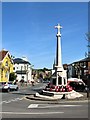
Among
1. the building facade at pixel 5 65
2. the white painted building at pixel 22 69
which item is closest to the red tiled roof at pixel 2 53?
the building facade at pixel 5 65

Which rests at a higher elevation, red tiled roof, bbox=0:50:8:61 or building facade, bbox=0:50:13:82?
red tiled roof, bbox=0:50:8:61

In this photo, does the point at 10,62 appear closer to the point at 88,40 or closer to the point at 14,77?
the point at 14,77

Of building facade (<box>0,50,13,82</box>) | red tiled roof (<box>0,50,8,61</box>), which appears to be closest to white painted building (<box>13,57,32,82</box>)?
building facade (<box>0,50,13,82</box>)

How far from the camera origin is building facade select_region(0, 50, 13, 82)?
93.2 m

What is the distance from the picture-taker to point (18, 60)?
140625 mm

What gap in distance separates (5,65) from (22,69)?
125 ft

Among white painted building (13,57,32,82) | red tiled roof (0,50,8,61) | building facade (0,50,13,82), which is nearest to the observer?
building facade (0,50,13,82)

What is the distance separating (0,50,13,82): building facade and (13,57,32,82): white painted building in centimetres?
2592

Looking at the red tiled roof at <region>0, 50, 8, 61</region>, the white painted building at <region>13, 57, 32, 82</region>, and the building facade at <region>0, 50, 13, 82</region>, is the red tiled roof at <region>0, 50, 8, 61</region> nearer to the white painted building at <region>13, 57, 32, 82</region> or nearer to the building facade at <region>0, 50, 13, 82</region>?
the building facade at <region>0, 50, 13, 82</region>

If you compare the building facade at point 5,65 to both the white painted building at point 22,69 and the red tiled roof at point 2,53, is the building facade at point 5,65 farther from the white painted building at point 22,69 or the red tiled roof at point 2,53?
the white painted building at point 22,69

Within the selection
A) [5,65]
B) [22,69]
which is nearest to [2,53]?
[5,65]

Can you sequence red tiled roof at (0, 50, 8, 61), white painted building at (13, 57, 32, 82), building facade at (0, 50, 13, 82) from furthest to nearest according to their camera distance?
white painted building at (13, 57, 32, 82) → red tiled roof at (0, 50, 8, 61) → building facade at (0, 50, 13, 82)

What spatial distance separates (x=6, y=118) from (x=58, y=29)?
22.7 m

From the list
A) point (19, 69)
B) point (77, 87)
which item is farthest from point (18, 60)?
point (77, 87)
